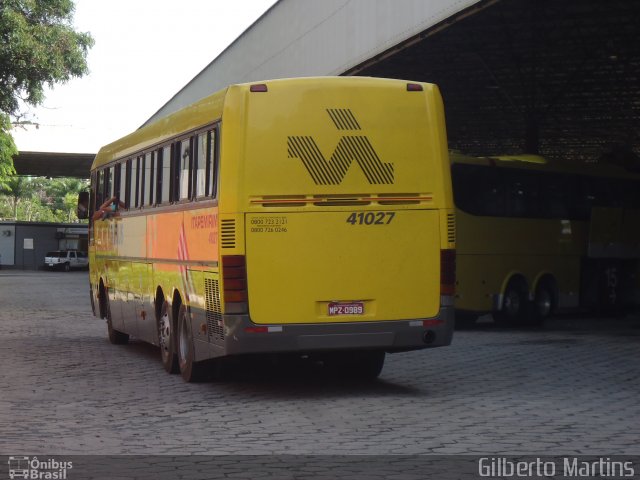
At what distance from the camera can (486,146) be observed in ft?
190

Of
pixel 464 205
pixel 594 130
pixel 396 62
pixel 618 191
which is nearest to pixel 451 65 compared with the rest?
pixel 396 62

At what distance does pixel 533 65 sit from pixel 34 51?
46.7ft

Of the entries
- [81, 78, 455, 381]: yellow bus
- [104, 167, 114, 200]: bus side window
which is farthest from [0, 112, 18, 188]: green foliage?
[81, 78, 455, 381]: yellow bus

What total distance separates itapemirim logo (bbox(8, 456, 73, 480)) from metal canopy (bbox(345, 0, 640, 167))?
14243 millimetres

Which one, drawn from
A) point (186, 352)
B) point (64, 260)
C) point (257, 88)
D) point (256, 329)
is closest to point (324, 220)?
point (256, 329)

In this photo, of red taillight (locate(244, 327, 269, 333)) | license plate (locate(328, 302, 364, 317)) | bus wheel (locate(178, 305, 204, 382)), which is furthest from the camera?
bus wheel (locate(178, 305, 204, 382))

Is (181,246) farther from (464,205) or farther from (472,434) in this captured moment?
(464,205)

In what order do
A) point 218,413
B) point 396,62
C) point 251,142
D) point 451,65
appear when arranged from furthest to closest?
point 451,65 → point 396,62 → point 251,142 → point 218,413

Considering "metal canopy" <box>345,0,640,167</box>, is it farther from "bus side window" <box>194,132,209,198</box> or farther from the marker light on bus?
the marker light on bus

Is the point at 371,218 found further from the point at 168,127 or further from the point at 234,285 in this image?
the point at 168,127

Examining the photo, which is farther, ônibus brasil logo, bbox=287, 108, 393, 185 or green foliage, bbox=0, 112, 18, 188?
green foliage, bbox=0, 112, 18, 188

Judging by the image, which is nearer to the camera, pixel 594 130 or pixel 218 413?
pixel 218 413

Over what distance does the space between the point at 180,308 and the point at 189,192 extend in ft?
4.47

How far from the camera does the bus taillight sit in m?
12.3
